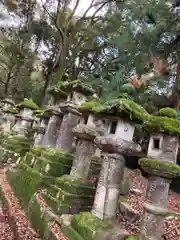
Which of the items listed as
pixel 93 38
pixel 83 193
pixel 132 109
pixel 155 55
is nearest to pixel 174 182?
pixel 155 55

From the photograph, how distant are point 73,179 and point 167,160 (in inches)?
97.1

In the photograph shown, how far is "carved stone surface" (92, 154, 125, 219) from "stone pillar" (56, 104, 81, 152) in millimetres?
2756

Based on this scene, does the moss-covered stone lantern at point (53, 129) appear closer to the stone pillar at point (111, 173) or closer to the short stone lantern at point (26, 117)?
the stone pillar at point (111, 173)

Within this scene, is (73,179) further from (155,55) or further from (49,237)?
(155,55)

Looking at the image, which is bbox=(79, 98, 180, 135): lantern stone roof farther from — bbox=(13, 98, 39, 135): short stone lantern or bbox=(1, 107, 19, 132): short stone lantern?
bbox=(1, 107, 19, 132): short stone lantern

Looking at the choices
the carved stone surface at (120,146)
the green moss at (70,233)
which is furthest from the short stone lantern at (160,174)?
the green moss at (70,233)

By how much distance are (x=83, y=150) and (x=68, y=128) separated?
1548 mm

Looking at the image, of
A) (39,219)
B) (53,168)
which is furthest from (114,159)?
(53,168)

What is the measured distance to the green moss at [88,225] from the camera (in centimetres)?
413

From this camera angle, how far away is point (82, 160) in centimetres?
603

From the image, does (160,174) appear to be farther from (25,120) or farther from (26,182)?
(25,120)

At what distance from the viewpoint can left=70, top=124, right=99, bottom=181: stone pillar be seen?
5.90 m

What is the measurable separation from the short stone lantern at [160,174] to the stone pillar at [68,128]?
366 cm

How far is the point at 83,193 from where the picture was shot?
5.54m
